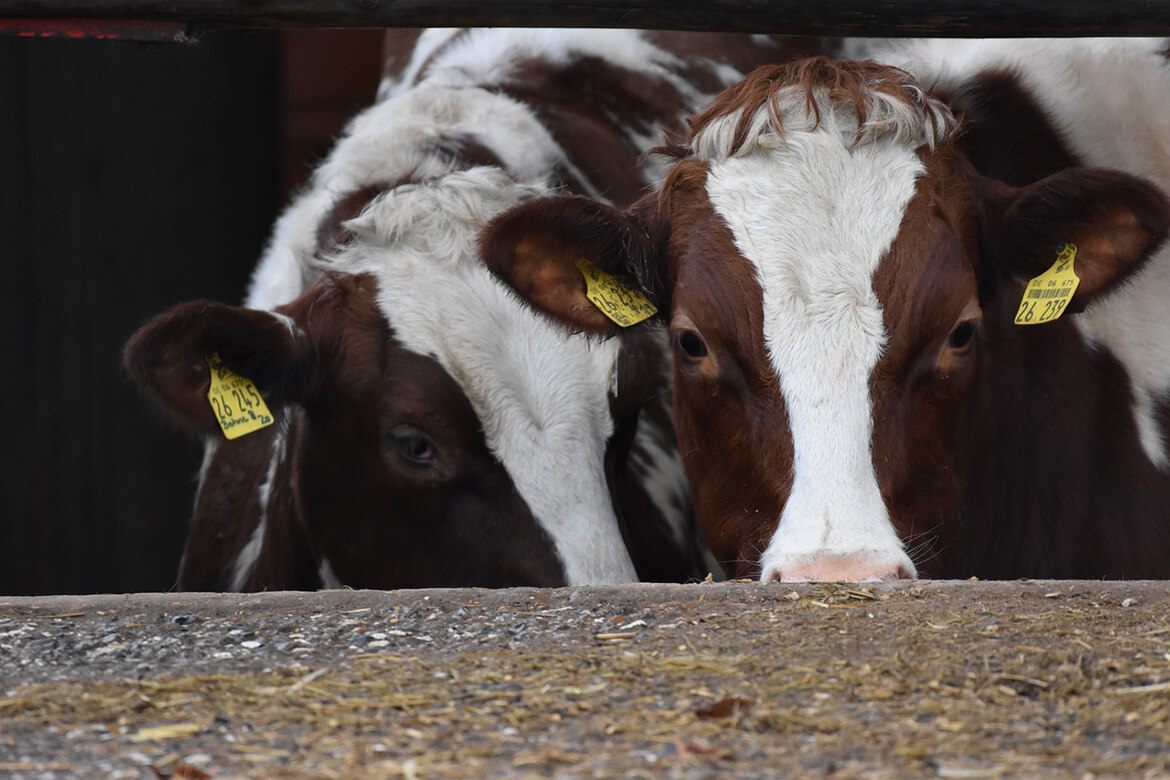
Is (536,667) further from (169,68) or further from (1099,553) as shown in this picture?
(169,68)

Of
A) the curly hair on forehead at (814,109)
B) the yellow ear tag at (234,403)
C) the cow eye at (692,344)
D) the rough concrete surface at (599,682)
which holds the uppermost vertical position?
the curly hair on forehead at (814,109)

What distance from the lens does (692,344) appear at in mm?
3674

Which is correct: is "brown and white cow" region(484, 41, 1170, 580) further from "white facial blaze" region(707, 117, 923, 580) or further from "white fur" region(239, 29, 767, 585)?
"white fur" region(239, 29, 767, 585)

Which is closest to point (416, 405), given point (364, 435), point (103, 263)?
point (364, 435)

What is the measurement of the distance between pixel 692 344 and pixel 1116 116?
5.64ft

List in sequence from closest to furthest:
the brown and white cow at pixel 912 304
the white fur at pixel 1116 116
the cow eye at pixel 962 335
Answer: the brown and white cow at pixel 912 304
the cow eye at pixel 962 335
the white fur at pixel 1116 116

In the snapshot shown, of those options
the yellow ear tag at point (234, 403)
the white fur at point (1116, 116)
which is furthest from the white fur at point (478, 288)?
the white fur at point (1116, 116)

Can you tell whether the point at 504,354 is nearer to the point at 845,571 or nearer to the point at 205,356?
the point at 205,356

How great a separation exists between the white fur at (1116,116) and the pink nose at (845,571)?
Result: 1.54m

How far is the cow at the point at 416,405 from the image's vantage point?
162 inches

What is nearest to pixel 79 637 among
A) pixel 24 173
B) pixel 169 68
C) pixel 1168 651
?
pixel 1168 651

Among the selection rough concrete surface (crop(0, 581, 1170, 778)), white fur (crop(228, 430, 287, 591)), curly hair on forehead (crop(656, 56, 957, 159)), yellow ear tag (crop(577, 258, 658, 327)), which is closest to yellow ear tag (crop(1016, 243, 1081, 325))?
curly hair on forehead (crop(656, 56, 957, 159))

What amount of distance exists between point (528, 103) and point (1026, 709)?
12.3 ft

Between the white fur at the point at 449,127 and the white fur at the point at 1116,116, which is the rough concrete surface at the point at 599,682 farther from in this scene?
the white fur at the point at 449,127
